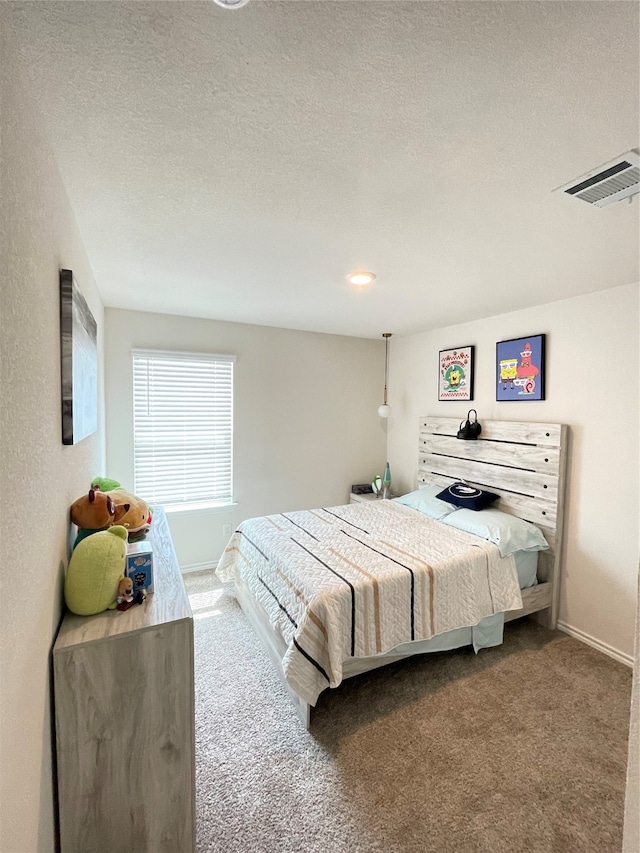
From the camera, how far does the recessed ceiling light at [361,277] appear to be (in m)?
2.25

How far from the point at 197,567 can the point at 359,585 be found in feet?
7.09

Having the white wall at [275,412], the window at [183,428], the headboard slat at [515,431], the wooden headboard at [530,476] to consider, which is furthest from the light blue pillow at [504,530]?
the window at [183,428]

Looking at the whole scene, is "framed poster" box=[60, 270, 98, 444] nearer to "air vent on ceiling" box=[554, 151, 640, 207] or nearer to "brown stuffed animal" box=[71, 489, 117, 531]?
"brown stuffed animal" box=[71, 489, 117, 531]

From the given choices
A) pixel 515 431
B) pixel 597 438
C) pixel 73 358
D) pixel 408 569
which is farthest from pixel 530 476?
pixel 73 358

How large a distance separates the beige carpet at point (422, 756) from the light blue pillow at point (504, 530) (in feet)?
2.27

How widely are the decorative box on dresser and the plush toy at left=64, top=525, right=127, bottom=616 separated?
0.04m

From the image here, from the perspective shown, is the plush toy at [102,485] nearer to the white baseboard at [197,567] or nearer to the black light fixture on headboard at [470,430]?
the white baseboard at [197,567]

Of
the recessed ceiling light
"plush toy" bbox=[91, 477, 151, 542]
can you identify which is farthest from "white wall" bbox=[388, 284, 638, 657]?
"plush toy" bbox=[91, 477, 151, 542]

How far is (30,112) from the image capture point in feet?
3.11

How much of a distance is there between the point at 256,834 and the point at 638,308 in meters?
3.29

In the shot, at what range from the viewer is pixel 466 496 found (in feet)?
10.3

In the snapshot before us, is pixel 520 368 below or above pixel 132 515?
above

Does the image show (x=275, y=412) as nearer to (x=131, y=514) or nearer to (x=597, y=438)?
(x=131, y=514)

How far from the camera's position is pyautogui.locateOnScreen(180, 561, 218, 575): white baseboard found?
139 inches
